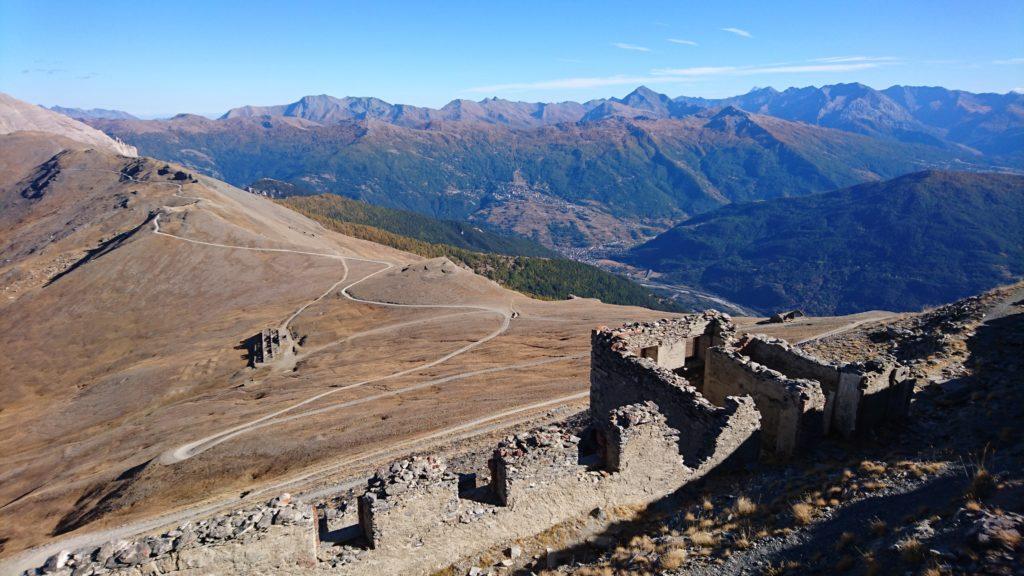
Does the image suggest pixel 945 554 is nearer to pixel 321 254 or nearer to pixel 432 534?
pixel 432 534

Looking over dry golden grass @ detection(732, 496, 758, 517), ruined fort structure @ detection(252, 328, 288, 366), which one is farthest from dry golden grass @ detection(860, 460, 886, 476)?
ruined fort structure @ detection(252, 328, 288, 366)

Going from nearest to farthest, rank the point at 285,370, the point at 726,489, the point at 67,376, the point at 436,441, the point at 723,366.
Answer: the point at 726,489
the point at 723,366
the point at 436,441
the point at 285,370
the point at 67,376

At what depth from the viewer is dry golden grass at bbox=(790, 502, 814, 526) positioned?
510 inches

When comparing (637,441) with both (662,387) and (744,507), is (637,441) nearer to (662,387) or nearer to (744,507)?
(744,507)

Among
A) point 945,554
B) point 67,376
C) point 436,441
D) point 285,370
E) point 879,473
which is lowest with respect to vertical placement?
point 67,376

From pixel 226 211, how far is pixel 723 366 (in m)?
125

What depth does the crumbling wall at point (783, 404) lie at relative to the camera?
735 inches

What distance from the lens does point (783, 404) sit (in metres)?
19.1

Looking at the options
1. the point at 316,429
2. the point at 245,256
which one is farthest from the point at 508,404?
the point at 245,256

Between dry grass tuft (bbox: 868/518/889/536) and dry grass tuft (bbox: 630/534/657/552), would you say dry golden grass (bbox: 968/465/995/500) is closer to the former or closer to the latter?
dry grass tuft (bbox: 868/518/889/536)

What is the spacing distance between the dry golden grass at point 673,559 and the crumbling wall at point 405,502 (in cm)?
521

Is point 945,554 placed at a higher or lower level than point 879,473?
higher

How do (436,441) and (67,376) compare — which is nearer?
(436,441)

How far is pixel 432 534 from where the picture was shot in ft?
47.6
